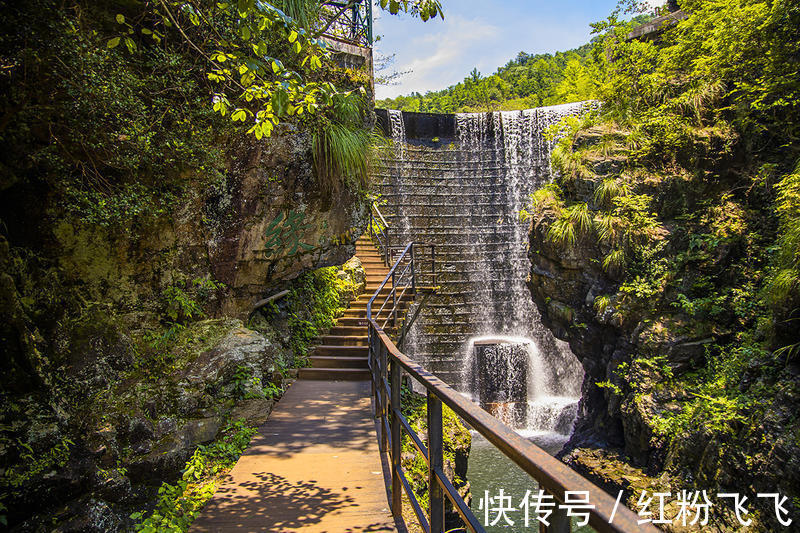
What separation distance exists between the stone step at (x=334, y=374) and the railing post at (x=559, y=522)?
6522 millimetres

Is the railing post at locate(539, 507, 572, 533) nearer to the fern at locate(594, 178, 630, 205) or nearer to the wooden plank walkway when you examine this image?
the wooden plank walkway

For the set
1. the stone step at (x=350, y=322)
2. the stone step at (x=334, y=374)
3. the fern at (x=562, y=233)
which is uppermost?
the fern at (x=562, y=233)

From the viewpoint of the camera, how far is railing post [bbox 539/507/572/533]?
3.36ft

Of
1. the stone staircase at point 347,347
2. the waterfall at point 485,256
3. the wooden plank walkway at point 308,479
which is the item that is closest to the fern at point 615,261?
the waterfall at point 485,256

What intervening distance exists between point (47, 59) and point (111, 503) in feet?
14.4

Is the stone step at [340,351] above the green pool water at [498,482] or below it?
above

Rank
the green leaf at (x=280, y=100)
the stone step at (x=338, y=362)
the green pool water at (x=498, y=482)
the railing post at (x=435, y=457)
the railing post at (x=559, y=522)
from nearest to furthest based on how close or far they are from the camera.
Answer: the railing post at (x=559, y=522) < the railing post at (x=435, y=457) < the green leaf at (x=280, y=100) < the green pool water at (x=498, y=482) < the stone step at (x=338, y=362)

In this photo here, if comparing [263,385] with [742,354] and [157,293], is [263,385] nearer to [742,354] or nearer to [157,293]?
[157,293]

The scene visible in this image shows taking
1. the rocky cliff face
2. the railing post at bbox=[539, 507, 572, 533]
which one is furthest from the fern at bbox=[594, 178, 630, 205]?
the railing post at bbox=[539, 507, 572, 533]

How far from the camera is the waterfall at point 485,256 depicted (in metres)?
11.1

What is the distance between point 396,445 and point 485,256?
427 inches

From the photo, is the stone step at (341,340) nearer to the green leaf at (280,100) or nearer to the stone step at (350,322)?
the stone step at (350,322)

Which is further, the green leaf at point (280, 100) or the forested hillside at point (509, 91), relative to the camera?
the forested hillside at point (509, 91)

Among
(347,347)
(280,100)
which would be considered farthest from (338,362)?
(280,100)
